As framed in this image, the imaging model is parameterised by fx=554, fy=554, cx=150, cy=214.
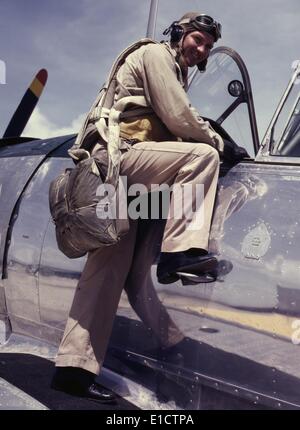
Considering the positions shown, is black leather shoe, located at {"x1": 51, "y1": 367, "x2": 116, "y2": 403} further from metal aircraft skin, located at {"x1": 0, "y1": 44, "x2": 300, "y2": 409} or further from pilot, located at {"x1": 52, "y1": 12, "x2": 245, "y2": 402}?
metal aircraft skin, located at {"x1": 0, "y1": 44, "x2": 300, "y2": 409}

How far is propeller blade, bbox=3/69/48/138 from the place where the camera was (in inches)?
272

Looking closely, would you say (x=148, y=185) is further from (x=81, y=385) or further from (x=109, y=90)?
(x=81, y=385)

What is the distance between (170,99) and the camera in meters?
2.76

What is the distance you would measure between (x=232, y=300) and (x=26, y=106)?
5.21 meters

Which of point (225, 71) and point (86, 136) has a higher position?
point (225, 71)

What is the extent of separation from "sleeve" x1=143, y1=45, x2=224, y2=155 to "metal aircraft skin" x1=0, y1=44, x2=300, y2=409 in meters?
0.25

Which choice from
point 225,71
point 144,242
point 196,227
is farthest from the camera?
point 225,71

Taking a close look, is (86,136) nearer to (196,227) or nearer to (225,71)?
(196,227)

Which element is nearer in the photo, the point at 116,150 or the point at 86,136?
the point at 116,150

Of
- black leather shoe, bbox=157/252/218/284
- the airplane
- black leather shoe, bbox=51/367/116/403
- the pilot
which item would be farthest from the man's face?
black leather shoe, bbox=51/367/116/403

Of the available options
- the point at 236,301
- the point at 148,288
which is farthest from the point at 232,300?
the point at 148,288

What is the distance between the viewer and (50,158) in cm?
414
